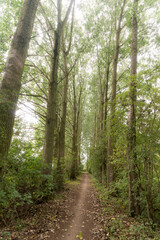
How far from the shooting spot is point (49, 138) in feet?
20.9

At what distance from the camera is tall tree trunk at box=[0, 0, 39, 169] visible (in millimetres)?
2891

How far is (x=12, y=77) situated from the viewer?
124 inches

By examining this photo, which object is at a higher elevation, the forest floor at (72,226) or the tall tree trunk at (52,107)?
the tall tree trunk at (52,107)

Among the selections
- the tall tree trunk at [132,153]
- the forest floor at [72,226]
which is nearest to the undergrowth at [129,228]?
the forest floor at [72,226]

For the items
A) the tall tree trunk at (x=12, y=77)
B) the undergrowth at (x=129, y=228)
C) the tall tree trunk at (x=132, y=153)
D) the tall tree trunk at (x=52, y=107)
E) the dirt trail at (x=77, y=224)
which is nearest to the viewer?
the tall tree trunk at (x=12, y=77)

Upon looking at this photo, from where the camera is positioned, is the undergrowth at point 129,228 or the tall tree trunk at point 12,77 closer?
the tall tree trunk at point 12,77

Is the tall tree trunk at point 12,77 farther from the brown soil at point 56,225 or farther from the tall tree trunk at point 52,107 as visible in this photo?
the tall tree trunk at point 52,107

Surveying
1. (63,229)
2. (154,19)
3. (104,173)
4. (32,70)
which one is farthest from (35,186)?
(154,19)

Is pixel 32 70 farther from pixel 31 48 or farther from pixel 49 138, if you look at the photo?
pixel 49 138

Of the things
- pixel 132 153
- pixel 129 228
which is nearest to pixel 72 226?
pixel 129 228

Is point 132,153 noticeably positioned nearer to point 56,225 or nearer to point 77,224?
point 77,224

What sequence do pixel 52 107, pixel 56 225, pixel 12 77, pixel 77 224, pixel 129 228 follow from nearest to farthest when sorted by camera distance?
1. pixel 12 77
2. pixel 129 228
3. pixel 56 225
4. pixel 77 224
5. pixel 52 107

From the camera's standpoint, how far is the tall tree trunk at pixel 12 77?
2891 mm

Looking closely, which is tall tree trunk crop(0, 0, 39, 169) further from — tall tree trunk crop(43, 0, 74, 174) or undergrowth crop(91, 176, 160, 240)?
undergrowth crop(91, 176, 160, 240)
